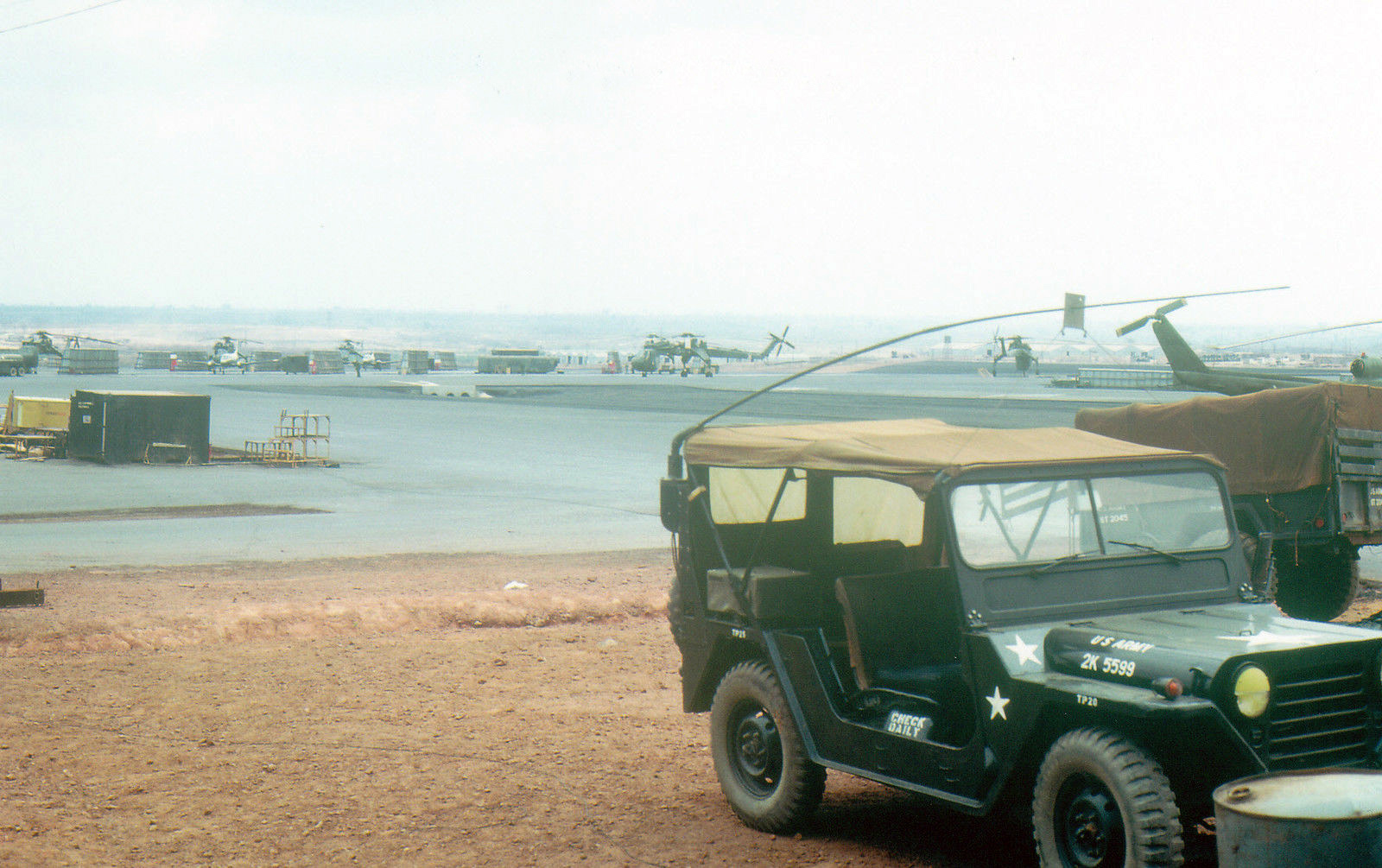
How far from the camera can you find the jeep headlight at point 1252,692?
4.74 m

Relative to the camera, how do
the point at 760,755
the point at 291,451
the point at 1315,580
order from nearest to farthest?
the point at 760,755 → the point at 1315,580 → the point at 291,451

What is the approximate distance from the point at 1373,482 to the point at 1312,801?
10583mm

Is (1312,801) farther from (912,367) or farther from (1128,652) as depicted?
(912,367)

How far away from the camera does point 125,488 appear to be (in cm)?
2603

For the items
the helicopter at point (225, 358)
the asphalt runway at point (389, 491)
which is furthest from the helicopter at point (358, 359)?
the asphalt runway at point (389, 491)

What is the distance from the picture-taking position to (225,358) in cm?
11294

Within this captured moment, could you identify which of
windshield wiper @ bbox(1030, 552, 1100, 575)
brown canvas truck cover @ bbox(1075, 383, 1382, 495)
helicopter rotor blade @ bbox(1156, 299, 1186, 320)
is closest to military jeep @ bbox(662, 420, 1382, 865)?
windshield wiper @ bbox(1030, 552, 1100, 575)

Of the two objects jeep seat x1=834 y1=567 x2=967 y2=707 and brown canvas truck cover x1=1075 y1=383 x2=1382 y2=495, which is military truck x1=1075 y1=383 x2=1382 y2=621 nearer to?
brown canvas truck cover x1=1075 y1=383 x2=1382 y2=495

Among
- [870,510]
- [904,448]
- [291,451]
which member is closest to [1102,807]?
[904,448]

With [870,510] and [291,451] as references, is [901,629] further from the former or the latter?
[291,451]

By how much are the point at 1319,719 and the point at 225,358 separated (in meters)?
116

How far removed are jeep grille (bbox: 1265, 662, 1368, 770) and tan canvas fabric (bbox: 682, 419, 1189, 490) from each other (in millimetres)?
1310

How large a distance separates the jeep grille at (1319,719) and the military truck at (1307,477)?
26.9ft

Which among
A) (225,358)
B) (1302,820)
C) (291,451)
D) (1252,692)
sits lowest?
(291,451)
